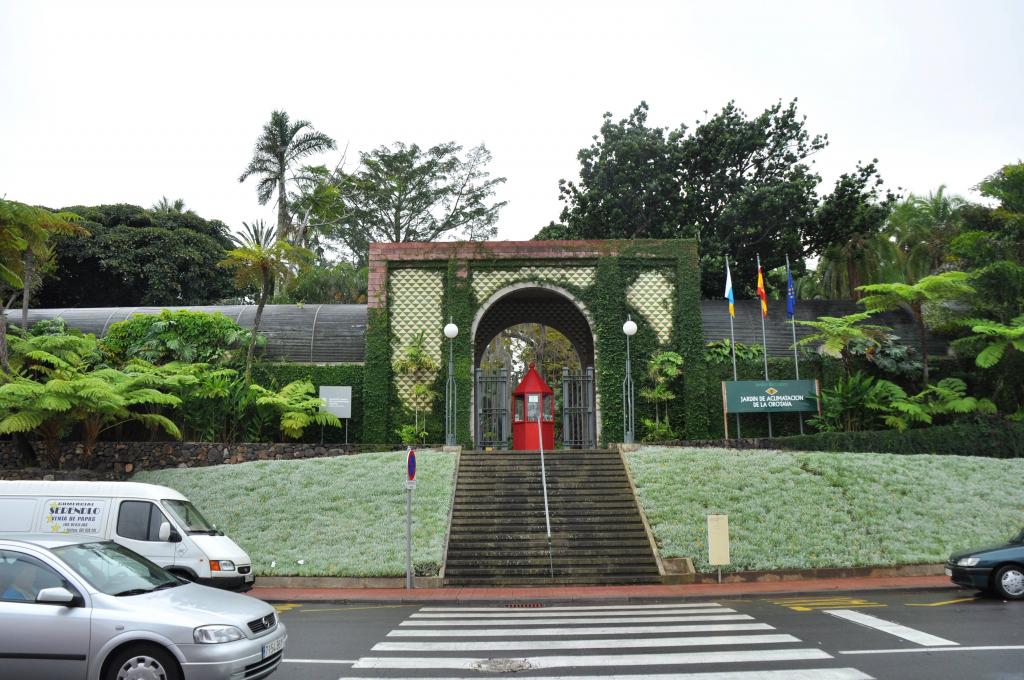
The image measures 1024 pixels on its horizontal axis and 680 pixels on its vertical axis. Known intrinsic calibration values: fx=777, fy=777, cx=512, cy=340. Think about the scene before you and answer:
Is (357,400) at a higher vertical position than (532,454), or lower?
higher

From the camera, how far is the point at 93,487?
38.4 feet

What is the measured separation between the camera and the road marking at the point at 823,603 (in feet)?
37.2

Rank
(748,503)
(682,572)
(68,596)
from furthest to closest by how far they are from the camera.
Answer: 1. (748,503)
2. (682,572)
3. (68,596)

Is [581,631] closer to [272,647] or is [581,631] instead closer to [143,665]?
[272,647]

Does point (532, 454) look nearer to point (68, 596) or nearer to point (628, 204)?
point (68, 596)

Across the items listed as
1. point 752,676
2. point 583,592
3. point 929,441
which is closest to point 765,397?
point 929,441

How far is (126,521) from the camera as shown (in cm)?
1160

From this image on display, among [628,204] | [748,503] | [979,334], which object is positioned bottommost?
[748,503]

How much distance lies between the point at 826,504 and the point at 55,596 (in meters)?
15.0

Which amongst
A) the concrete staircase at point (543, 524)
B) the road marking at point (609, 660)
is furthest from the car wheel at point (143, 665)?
the concrete staircase at point (543, 524)

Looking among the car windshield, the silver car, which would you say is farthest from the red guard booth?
the silver car

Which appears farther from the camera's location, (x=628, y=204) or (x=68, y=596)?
(x=628, y=204)

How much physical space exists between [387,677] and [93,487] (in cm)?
706

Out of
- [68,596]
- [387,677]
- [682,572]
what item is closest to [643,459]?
[682,572]
